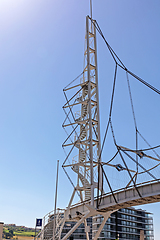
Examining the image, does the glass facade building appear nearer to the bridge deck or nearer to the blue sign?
the blue sign

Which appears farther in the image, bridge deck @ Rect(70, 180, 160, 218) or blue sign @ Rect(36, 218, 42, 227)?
blue sign @ Rect(36, 218, 42, 227)

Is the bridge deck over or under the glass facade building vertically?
over

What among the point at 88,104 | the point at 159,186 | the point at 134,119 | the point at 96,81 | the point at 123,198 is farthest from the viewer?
the point at 96,81

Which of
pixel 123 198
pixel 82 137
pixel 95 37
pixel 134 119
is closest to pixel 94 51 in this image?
pixel 95 37

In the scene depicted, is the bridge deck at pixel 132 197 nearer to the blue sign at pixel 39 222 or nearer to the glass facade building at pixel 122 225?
the blue sign at pixel 39 222

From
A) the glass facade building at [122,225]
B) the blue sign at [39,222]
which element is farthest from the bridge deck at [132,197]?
the glass facade building at [122,225]

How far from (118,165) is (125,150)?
142 inches

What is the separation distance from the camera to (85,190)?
110ft

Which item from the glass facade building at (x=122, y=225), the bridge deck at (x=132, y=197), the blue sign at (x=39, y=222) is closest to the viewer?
the bridge deck at (x=132, y=197)

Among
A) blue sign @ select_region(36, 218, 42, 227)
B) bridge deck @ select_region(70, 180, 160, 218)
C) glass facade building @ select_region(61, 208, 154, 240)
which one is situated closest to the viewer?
bridge deck @ select_region(70, 180, 160, 218)

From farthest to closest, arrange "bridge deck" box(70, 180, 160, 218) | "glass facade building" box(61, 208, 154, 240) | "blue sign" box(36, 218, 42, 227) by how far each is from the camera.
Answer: "glass facade building" box(61, 208, 154, 240), "blue sign" box(36, 218, 42, 227), "bridge deck" box(70, 180, 160, 218)

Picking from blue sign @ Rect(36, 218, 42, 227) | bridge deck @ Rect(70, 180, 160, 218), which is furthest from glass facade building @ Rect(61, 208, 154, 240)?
bridge deck @ Rect(70, 180, 160, 218)

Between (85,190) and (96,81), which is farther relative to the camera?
(96,81)

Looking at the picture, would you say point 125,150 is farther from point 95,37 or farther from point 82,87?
point 95,37
